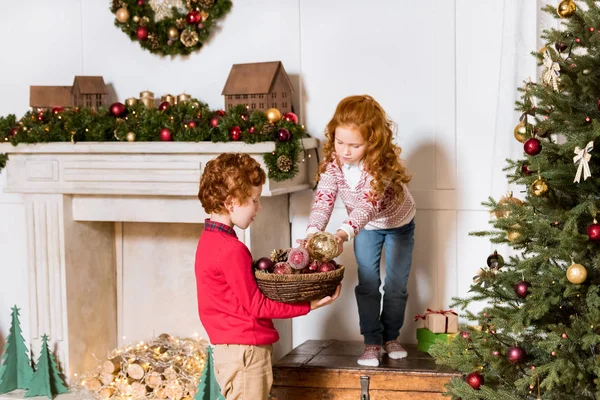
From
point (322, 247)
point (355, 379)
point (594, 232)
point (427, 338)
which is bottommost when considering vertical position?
point (355, 379)

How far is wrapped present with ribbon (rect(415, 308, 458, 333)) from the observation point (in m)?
3.49

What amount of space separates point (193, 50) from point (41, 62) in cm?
86

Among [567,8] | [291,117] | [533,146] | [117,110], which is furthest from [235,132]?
[567,8]

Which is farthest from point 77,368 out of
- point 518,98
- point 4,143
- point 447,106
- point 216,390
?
point 518,98

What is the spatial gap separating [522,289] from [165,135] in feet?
5.85

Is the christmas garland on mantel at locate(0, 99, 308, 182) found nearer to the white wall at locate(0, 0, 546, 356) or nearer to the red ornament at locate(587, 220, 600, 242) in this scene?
the white wall at locate(0, 0, 546, 356)

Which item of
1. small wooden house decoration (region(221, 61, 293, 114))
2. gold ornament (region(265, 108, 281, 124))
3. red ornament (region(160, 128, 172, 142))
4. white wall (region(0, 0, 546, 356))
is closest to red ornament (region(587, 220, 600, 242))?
white wall (region(0, 0, 546, 356))

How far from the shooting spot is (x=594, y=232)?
2.25 meters

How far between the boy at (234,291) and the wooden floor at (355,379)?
17.6 inches

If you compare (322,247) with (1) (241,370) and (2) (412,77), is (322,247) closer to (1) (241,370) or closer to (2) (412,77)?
(1) (241,370)

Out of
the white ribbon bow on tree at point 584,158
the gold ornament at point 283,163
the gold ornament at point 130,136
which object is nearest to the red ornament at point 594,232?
the white ribbon bow on tree at point 584,158

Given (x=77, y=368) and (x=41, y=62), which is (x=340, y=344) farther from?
(x=41, y=62)

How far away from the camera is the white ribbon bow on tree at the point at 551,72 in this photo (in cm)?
237

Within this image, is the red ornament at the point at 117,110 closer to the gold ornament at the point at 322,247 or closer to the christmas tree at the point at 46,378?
the christmas tree at the point at 46,378
